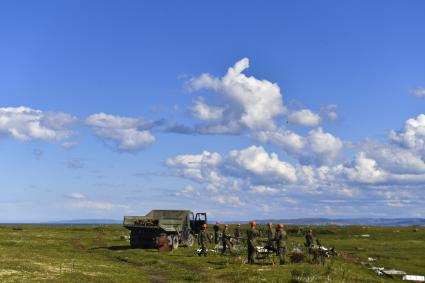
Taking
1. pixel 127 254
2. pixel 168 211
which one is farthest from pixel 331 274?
pixel 168 211

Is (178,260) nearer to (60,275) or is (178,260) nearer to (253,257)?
(253,257)

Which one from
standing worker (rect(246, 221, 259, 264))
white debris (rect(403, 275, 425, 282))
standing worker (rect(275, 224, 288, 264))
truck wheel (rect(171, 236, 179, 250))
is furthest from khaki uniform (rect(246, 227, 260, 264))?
truck wheel (rect(171, 236, 179, 250))

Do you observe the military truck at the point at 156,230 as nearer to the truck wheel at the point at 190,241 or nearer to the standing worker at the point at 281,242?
the truck wheel at the point at 190,241

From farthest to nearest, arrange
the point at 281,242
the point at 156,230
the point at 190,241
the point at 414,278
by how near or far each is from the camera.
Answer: the point at 190,241 < the point at 156,230 < the point at 281,242 < the point at 414,278

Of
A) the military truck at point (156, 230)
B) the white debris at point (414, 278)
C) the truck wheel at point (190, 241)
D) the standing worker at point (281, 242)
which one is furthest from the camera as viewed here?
the truck wheel at point (190, 241)

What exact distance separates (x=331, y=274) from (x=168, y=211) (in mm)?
29000

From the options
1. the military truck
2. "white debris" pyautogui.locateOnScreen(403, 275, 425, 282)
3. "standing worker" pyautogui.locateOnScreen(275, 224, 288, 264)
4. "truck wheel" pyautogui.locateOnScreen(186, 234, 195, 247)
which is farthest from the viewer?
"truck wheel" pyautogui.locateOnScreen(186, 234, 195, 247)

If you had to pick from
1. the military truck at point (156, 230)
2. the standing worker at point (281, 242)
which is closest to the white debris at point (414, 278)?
the standing worker at point (281, 242)

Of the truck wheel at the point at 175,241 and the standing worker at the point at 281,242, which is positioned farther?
the truck wheel at the point at 175,241

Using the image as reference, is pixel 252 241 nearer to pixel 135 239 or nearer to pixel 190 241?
pixel 135 239

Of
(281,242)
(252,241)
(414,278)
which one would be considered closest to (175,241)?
(252,241)

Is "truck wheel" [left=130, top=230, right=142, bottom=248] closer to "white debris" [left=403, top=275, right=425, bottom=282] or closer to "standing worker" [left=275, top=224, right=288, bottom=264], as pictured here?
"standing worker" [left=275, top=224, right=288, bottom=264]

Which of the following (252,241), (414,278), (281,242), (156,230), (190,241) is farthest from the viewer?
(190,241)

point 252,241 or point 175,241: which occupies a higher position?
point 252,241
